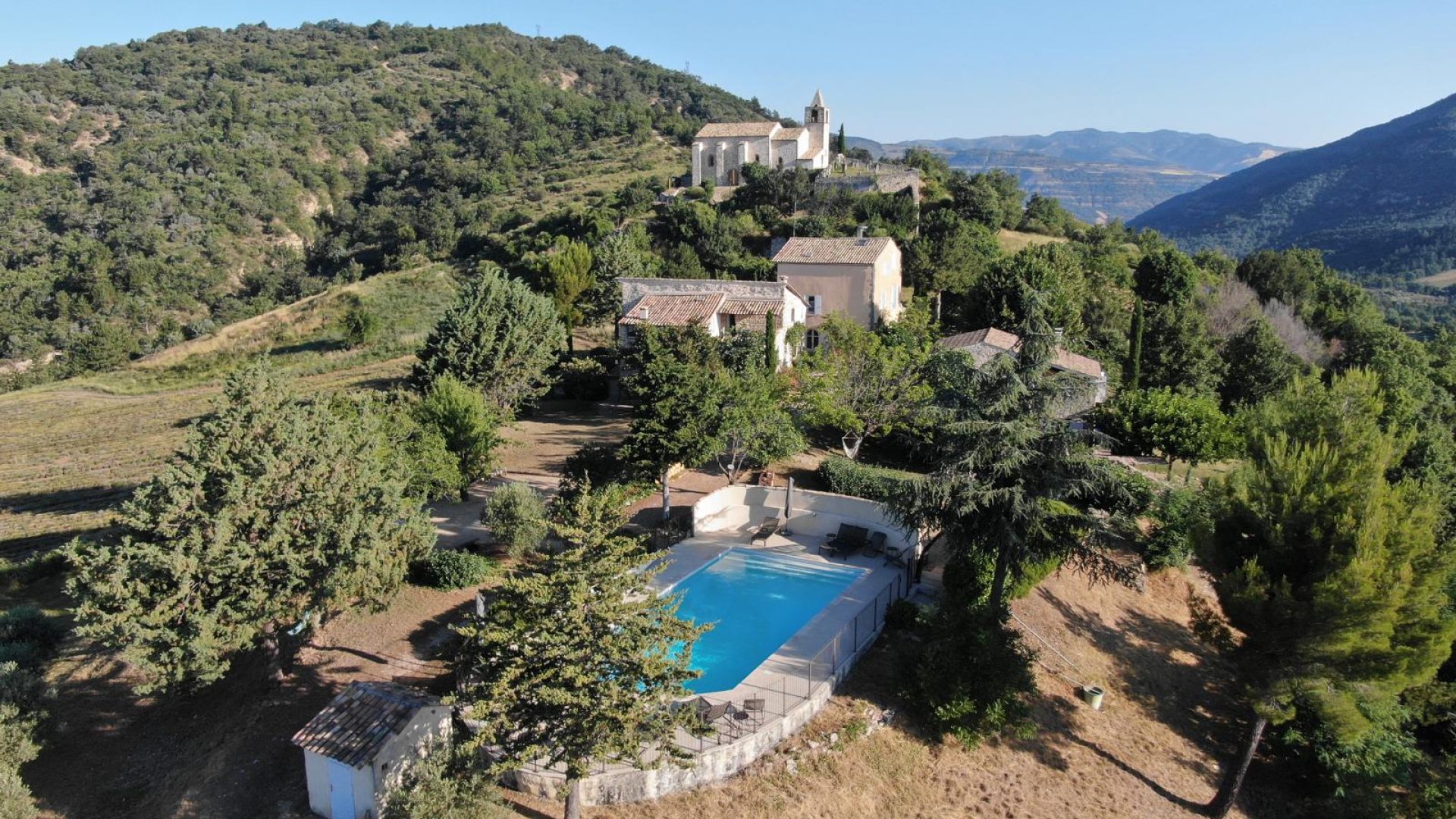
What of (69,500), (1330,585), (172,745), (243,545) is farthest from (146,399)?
(1330,585)

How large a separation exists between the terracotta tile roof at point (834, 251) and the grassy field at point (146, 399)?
2327 cm

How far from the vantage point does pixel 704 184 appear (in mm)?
75438

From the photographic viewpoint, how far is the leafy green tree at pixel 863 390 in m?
29.9

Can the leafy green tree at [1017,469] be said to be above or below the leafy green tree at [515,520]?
above

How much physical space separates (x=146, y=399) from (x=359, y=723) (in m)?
41.3

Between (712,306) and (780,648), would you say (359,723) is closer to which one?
(780,648)

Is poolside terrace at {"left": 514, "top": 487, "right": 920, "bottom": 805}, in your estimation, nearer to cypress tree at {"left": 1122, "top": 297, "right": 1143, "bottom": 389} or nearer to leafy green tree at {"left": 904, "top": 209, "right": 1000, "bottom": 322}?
cypress tree at {"left": 1122, "top": 297, "right": 1143, "bottom": 389}

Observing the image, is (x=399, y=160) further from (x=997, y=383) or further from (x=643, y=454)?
(x=997, y=383)

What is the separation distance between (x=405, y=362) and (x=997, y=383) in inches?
1564

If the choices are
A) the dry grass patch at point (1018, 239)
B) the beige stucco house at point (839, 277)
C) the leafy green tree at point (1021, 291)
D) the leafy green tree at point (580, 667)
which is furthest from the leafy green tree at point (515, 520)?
the dry grass patch at point (1018, 239)

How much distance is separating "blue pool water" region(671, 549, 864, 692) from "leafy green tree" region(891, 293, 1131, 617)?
492 centimetres

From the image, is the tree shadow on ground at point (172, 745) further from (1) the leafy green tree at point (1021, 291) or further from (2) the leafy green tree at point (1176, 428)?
(1) the leafy green tree at point (1021, 291)

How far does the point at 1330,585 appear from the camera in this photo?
13719 millimetres

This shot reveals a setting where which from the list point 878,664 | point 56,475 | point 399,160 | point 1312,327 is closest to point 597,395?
point 56,475
